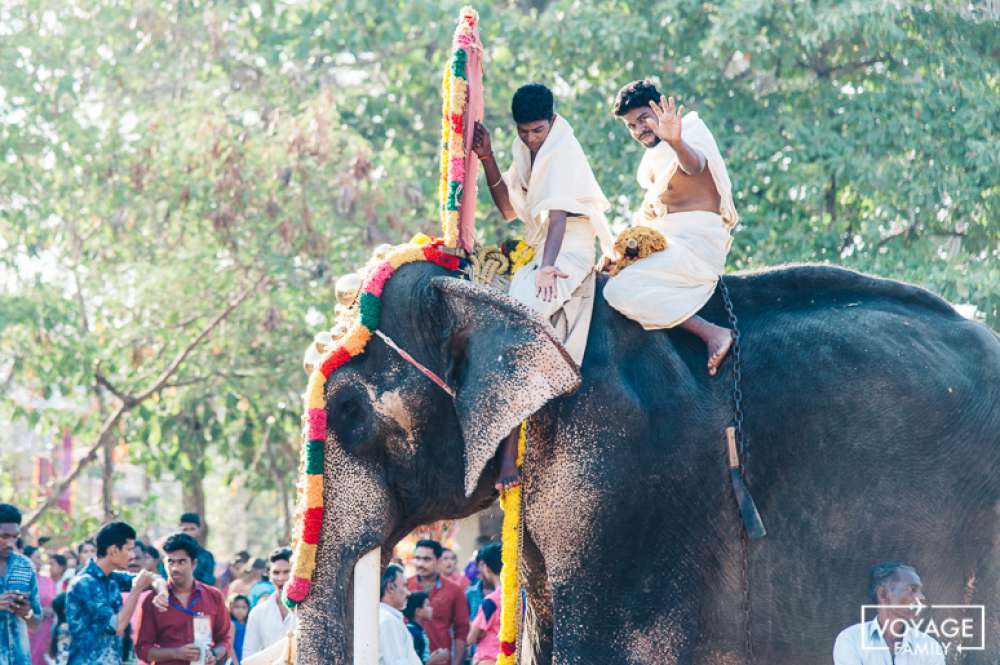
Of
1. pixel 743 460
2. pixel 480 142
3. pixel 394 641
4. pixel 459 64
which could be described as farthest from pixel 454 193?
pixel 394 641

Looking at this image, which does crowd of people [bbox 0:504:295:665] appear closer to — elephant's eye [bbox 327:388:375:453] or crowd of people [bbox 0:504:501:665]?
crowd of people [bbox 0:504:501:665]

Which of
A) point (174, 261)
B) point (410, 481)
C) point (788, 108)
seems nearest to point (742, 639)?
point (410, 481)

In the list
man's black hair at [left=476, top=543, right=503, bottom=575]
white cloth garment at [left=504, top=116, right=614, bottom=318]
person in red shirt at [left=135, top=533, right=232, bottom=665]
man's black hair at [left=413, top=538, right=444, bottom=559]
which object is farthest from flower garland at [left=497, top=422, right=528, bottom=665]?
man's black hair at [left=413, top=538, right=444, bottom=559]

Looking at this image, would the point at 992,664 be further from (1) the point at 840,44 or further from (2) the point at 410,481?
(1) the point at 840,44

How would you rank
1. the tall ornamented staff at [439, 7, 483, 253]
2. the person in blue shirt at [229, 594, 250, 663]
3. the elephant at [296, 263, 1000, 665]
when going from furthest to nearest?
the person in blue shirt at [229, 594, 250, 663], the tall ornamented staff at [439, 7, 483, 253], the elephant at [296, 263, 1000, 665]

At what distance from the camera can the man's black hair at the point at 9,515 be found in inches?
355

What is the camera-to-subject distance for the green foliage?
12367 millimetres

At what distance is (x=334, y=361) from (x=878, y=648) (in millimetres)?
2047

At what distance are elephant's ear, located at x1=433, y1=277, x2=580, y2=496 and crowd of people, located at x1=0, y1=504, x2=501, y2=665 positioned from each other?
2.76 meters

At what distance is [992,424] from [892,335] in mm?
440

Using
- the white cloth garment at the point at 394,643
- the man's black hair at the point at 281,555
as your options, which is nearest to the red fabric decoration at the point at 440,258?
the white cloth garment at the point at 394,643

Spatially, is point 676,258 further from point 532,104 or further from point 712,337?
point 532,104

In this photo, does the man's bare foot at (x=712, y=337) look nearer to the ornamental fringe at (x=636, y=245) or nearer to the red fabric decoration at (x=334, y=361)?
the ornamental fringe at (x=636, y=245)

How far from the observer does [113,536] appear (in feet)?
29.7
